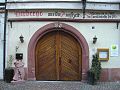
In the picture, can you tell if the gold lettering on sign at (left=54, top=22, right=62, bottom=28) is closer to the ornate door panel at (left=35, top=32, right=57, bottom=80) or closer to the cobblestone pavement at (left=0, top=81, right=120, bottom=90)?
the ornate door panel at (left=35, top=32, right=57, bottom=80)

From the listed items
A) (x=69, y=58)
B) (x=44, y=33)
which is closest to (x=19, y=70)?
(x=44, y=33)

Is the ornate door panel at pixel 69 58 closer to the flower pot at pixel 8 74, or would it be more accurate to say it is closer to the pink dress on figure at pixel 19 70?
the pink dress on figure at pixel 19 70

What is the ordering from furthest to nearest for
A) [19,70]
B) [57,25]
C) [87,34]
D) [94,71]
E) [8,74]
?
[87,34] → [57,25] → [19,70] → [8,74] → [94,71]

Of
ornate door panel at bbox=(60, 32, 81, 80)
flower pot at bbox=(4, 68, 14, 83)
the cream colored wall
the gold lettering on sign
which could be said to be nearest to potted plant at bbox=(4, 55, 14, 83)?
flower pot at bbox=(4, 68, 14, 83)

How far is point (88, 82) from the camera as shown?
15305 millimetres

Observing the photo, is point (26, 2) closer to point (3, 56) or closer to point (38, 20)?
point (38, 20)

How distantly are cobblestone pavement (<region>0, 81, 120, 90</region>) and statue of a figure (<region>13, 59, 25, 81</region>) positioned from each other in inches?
15.3

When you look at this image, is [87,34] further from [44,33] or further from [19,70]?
[19,70]

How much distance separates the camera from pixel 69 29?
15.7 meters

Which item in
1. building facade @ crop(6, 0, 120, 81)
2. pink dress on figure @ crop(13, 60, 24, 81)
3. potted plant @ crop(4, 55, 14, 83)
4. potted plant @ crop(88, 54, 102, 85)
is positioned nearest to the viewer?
potted plant @ crop(88, 54, 102, 85)

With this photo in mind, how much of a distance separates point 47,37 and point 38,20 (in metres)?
0.95

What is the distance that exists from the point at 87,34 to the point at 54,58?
1.88m

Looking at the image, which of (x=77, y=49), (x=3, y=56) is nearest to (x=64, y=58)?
(x=77, y=49)

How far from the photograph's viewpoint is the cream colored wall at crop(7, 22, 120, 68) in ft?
51.4
